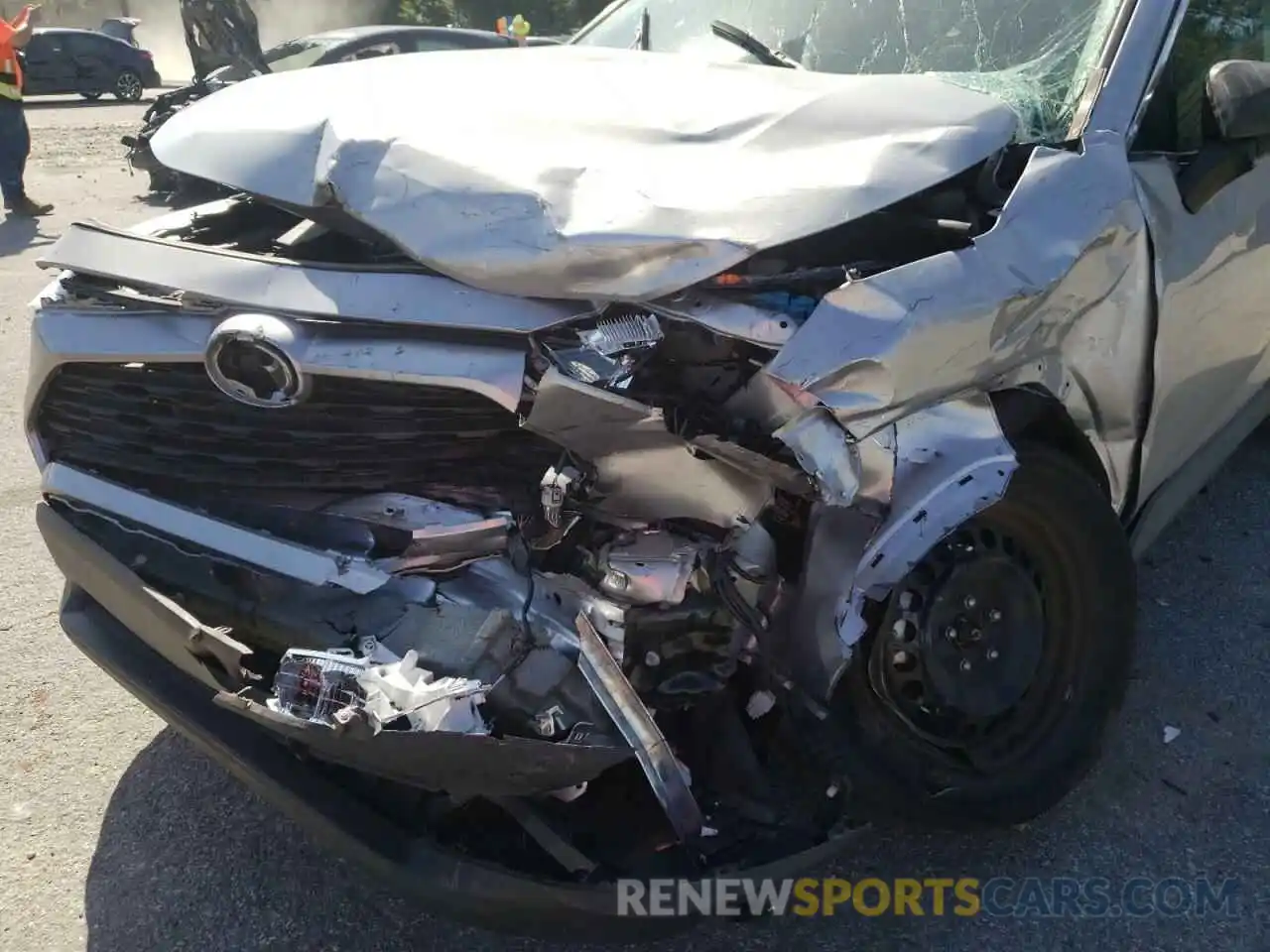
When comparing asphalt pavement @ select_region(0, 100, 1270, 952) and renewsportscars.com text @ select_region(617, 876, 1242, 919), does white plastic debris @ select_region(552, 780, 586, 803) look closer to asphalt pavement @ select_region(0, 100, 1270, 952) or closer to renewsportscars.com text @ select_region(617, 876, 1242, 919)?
asphalt pavement @ select_region(0, 100, 1270, 952)

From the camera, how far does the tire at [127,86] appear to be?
21.9 m

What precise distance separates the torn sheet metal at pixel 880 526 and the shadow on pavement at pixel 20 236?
27.8 feet

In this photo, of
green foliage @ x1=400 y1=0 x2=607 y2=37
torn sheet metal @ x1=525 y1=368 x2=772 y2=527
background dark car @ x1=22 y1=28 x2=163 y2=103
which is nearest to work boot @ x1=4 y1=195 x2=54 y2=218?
torn sheet metal @ x1=525 y1=368 x2=772 y2=527

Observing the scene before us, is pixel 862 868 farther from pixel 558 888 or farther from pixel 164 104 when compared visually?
pixel 164 104

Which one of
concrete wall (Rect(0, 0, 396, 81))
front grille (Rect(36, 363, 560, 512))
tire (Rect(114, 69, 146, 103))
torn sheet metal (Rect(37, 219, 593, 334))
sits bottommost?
concrete wall (Rect(0, 0, 396, 81))

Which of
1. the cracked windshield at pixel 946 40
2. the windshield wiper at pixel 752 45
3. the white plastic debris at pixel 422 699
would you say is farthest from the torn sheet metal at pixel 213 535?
the windshield wiper at pixel 752 45

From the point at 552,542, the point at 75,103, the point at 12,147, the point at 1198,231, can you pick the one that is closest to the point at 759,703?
the point at 552,542

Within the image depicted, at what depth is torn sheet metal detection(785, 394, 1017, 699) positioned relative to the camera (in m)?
1.90

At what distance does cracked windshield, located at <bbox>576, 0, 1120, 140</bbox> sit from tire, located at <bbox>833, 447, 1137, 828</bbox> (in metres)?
0.85

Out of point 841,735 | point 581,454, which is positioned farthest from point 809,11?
point 841,735

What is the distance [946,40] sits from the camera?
2836 millimetres

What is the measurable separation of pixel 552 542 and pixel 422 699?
0.36m

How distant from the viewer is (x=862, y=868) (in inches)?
95.5

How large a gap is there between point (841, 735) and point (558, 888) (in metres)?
0.62
